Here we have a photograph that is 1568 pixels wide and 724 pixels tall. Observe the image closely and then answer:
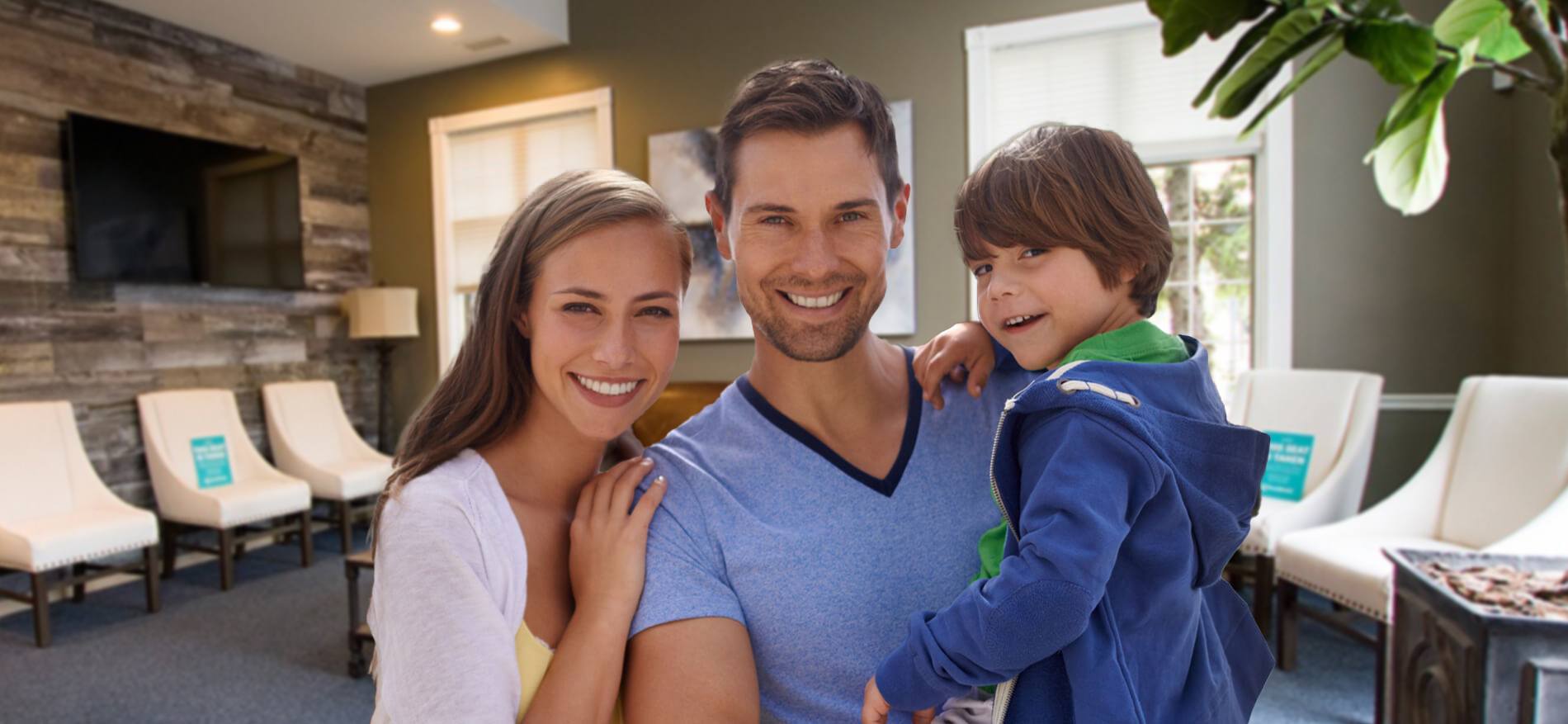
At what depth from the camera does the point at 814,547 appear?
1.12m

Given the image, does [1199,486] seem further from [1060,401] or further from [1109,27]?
[1109,27]

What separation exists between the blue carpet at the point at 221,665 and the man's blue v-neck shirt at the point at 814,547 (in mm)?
2227

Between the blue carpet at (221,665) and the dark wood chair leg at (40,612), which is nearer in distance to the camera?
the blue carpet at (221,665)

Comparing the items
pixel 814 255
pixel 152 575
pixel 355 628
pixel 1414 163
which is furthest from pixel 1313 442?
pixel 152 575

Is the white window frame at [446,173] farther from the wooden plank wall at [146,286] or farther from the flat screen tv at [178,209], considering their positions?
the flat screen tv at [178,209]

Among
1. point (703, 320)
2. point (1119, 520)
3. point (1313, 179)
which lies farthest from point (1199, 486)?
point (703, 320)

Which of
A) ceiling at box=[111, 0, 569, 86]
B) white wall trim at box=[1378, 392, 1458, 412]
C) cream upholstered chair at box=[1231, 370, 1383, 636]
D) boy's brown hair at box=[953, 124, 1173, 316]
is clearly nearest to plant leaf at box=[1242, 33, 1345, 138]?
boy's brown hair at box=[953, 124, 1173, 316]

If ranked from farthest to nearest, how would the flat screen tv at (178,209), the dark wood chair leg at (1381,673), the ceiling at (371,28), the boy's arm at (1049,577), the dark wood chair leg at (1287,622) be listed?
the ceiling at (371,28), the flat screen tv at (178,209), the dark wood chair leg at (1287,622), the dark wood chair leg at (1381,673), the boy's arm at (1049,577)

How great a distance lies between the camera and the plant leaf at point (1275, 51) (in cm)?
143

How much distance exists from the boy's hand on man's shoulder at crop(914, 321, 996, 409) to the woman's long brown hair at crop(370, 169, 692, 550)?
17.4 inches

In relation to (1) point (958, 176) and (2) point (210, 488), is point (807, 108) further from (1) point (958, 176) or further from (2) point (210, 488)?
(2) point (210, 488)

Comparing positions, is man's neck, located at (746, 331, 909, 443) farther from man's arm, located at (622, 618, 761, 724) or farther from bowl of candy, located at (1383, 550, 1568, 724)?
bowl of candy, located at (1383, 550, 1568, 724)

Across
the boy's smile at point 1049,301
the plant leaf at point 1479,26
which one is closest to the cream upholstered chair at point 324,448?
the boy's smile at point 1049,301

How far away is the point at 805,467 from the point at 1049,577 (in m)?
0.44
